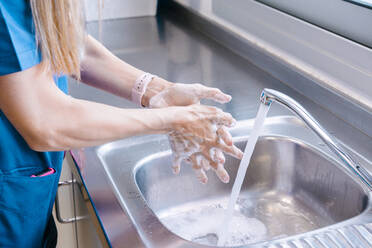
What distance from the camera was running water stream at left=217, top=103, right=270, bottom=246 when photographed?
0.97m

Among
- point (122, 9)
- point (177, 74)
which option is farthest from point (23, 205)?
point (122, 9)

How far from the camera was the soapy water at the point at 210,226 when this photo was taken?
3.65ft

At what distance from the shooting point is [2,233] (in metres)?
0.96

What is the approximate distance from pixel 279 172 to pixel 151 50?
2.60ft

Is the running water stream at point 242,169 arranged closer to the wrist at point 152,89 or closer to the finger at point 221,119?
the finger at point 221,119

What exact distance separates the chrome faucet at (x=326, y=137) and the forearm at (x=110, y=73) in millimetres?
288

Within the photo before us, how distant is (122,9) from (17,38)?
4.94ft

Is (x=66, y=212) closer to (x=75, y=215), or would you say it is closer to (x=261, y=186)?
(x=75, y=215)

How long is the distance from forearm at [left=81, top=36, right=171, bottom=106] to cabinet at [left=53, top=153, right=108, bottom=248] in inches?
7.6

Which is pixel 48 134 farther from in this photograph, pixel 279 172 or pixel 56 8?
pixel 279 172

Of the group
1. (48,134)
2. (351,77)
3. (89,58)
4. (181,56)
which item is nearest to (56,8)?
(48,134)

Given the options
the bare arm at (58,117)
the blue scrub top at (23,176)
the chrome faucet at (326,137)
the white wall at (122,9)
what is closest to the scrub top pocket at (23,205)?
the blue scrub top at (23,176)

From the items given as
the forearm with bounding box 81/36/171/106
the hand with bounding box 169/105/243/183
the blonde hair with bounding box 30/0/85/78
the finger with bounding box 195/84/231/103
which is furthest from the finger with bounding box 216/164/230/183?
the blonde hair with bounding box 30/0/85/78

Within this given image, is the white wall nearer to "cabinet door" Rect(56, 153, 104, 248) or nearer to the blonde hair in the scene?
"cabinet door" Rect(56, 153, 104, 248)
